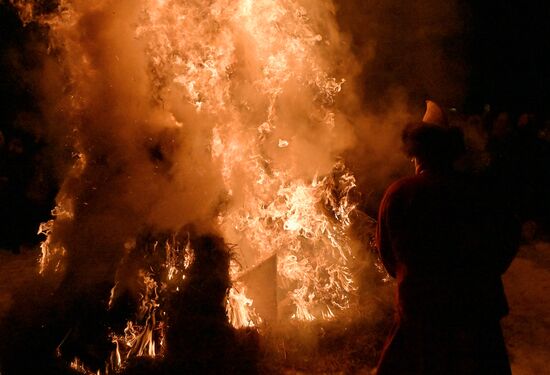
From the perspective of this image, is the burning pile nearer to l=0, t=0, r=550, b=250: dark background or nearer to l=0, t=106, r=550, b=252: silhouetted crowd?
l=0, t=0, r=550, b=250: dark background

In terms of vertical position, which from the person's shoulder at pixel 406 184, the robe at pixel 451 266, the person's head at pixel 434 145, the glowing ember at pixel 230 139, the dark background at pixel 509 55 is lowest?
the robe at pixel 451 266

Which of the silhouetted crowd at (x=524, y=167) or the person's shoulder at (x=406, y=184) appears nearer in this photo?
Result: the person's shoulder at (x=406, y=184)

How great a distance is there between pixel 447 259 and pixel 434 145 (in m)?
0.59

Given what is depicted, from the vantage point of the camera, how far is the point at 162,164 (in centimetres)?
438

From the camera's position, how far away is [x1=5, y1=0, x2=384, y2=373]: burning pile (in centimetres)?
420

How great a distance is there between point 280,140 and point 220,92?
1.05m

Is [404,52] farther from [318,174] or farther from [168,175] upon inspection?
[168,175]

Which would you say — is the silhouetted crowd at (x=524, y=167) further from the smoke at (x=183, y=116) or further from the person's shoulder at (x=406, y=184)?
the person's shoulder at (x=406, y=184)

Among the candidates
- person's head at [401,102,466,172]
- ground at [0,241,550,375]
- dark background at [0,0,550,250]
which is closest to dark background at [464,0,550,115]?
dark background at [0,0,550,250]

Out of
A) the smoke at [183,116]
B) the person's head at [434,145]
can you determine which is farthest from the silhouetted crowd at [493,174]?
the person's head at [434,145]

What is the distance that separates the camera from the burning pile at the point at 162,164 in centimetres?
420

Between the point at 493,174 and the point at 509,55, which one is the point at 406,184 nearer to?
the point at 493,174

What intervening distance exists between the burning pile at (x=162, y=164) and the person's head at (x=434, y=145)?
2.45 meters

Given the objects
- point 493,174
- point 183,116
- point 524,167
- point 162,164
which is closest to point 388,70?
point 493,174
